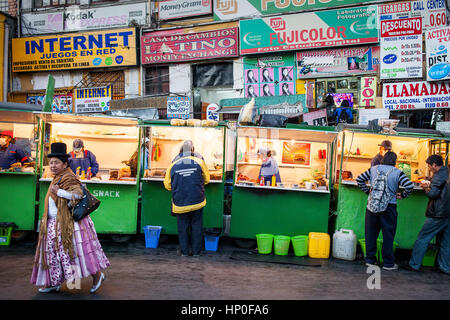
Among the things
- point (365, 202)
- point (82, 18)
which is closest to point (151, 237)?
point (365, 202)

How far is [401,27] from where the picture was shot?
11.2m

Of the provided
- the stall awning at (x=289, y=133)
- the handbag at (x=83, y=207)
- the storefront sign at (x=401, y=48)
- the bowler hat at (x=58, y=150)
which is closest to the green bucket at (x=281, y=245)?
the stall awning at (x=289, y=133)

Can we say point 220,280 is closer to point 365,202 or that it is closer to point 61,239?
point 61,239

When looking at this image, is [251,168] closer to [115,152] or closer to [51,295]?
[115,152]

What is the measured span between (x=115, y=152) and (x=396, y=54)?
806 centimetres

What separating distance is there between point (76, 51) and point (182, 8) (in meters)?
3.94

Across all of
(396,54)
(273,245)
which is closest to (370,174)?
(273,245)

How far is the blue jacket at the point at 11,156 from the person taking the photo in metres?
8.09

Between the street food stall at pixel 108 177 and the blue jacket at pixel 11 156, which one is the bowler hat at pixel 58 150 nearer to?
the street food stall at pixel 108 177

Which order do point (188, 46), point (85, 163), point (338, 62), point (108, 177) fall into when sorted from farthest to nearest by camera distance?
1. point (188, 46)
2. point (338, 62)
3. point (85, 163)
4. point (108, 177)

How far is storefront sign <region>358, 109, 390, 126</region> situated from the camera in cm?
1129

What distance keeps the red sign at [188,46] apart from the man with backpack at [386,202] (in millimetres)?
7474

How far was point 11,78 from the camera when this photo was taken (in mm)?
14719

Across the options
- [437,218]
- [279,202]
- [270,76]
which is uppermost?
[270,76]
